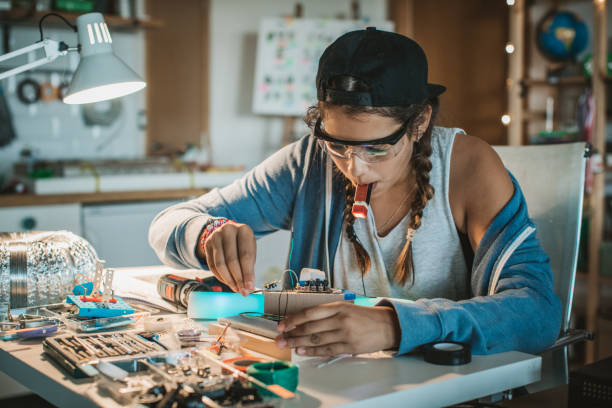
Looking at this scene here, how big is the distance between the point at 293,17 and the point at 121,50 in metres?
1.23

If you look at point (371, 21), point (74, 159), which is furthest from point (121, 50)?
point (371, 21)

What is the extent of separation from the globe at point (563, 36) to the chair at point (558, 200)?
2.82 meters

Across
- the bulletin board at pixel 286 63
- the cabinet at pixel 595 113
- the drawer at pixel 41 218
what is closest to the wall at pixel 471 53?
the cabinet at pixel 595 113

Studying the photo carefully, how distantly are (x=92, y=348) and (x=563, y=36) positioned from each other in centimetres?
392

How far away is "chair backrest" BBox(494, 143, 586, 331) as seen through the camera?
154 cm

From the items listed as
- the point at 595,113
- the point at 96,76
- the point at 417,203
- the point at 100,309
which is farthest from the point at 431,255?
the point at 595,113

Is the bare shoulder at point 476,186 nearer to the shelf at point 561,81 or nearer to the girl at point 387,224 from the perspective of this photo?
the girl at point 387,224

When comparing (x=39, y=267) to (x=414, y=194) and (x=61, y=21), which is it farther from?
→ (x=61, y=21)

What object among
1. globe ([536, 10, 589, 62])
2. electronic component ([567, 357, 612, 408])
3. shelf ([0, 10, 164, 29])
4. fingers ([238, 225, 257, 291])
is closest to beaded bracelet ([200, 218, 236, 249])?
fingers ([238, 225, 257, 291])

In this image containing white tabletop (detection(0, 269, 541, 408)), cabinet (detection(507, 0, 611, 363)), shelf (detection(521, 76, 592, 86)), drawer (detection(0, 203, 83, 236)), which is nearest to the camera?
white tabletop (detection(0, 269, 541, 408))

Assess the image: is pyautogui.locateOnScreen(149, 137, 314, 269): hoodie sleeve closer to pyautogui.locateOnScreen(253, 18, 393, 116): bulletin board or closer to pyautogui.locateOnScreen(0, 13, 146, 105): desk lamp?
pyautogui.locateOnScreen(0, 13, 146, 105): desk lamp

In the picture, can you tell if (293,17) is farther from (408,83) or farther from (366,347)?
(366,347)

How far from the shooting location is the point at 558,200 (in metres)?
1.59

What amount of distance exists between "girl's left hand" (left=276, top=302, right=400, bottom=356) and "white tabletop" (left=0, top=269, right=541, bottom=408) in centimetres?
2
